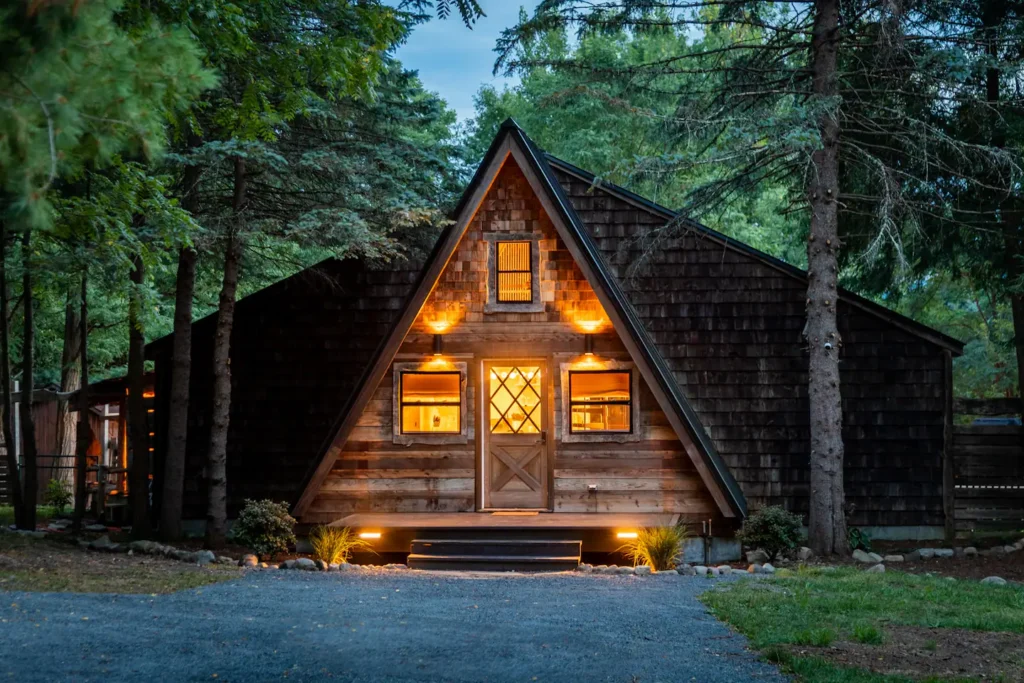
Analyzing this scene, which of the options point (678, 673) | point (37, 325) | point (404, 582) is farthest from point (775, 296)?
point (37, 325)

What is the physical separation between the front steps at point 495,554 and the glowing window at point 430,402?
203 centimetres

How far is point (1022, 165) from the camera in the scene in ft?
45.1

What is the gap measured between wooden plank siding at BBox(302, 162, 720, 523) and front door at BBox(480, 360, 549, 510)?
0.18 m

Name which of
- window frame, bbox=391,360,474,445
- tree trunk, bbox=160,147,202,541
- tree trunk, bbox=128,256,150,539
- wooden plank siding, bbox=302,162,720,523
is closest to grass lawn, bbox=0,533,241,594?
tree trunk, bbox=160,147,202,541

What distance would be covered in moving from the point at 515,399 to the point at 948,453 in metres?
6.06

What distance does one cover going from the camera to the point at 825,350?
13023mm

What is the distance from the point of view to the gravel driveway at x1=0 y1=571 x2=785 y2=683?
6363mm

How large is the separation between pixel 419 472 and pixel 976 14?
9907 millimetres

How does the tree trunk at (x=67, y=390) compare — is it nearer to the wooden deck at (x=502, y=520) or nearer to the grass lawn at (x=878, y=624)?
the wooden deck at (x=502, y=520)

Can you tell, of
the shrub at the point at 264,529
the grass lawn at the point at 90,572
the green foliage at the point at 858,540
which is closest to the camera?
the grass lawn at the point at 90,572

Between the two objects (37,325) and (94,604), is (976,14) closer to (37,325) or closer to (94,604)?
(94,604)

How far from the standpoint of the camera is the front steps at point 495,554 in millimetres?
12406

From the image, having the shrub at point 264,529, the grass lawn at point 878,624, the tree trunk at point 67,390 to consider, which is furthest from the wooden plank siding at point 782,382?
the tree trunk at point 67,390

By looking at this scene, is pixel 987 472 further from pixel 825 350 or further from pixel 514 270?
pixel 514 270
